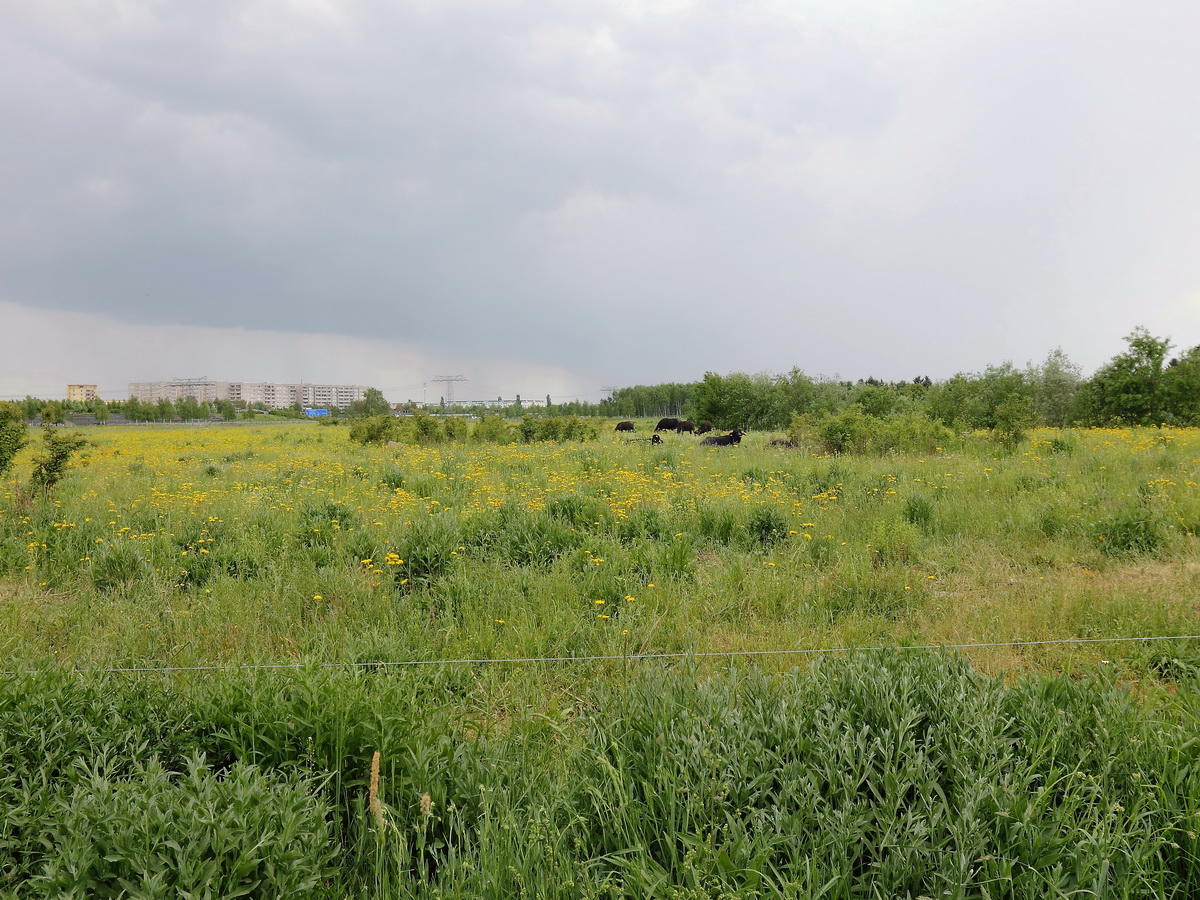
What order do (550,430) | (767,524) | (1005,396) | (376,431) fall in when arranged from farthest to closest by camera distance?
(1005,396) < (550,430) < (376,431) < (767,524)

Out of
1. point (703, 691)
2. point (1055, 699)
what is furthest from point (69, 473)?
point (1055, 699)

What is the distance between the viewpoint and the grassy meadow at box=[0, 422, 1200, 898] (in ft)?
7.30

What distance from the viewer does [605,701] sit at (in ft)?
10.8

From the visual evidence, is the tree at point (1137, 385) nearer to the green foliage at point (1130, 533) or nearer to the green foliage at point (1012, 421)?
the green foliage at point (1012, 421)

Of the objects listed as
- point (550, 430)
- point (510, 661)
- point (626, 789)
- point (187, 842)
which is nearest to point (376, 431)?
point (550, 430)

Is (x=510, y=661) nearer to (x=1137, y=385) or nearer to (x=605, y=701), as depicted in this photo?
(x=605, y=701)

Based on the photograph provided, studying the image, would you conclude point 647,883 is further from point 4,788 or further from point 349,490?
point 349,490

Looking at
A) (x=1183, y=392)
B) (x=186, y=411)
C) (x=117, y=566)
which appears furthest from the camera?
(x=186, y=411)

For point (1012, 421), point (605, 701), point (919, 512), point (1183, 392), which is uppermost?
point (1183, 392)

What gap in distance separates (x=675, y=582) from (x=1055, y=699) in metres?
3.38

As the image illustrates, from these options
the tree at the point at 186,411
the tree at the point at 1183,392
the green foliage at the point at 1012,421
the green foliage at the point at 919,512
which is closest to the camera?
the green foliage at the point at 919,512

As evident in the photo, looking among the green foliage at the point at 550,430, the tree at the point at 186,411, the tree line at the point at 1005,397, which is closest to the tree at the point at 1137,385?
the tree line at the point at 1005,397

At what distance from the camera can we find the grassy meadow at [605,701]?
223 cm

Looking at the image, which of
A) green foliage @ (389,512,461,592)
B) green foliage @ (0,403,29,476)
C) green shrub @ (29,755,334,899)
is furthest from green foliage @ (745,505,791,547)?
green foliage @ (0,403,29,476)
